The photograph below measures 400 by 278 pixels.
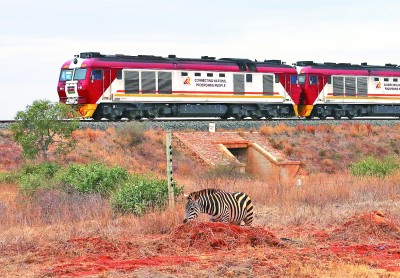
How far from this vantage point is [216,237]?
13930 mm

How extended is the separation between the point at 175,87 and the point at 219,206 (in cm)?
2664

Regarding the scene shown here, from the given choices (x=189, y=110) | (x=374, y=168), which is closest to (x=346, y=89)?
(x=189, y=110)

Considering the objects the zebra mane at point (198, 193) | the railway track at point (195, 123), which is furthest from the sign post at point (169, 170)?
the railway track at point (195, 123)

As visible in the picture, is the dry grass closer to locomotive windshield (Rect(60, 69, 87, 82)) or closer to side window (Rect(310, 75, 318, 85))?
locomotive windshield (Rect(60, 69, 87, 82))

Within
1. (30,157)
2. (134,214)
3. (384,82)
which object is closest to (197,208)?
(134,214)

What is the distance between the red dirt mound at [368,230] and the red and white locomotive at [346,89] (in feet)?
112

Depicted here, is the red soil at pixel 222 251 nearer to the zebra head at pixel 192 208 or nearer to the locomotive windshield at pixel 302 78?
the zebra head at pixel 192 208

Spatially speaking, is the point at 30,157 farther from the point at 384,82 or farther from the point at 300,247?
the point at 384,82

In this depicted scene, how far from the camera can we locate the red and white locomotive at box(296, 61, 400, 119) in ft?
163

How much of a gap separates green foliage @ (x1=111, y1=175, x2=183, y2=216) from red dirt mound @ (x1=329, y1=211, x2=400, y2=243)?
531cm

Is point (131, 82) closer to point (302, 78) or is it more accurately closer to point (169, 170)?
point (302, 78)

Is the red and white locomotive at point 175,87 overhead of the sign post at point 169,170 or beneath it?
overhead

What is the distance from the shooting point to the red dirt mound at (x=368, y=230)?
596 inches

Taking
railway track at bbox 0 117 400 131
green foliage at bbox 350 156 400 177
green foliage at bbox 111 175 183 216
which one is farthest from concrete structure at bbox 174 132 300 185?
green foliage at bbox 111 175 183 216
